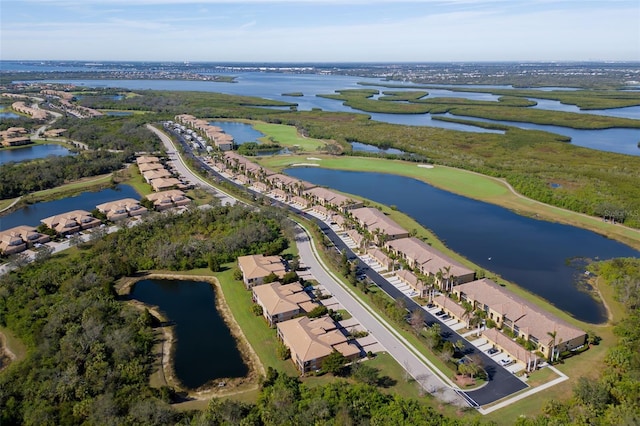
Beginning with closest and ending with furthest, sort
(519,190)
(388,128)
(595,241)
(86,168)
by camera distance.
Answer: (595,241) < (519,190) < (86,168) < (388,128)

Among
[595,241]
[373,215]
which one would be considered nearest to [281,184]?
[373,215]

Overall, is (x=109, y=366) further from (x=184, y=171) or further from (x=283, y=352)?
(x=184, y=171)

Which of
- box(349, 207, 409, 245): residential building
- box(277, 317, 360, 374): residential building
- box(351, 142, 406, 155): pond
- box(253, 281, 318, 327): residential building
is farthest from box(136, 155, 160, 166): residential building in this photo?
box(277, 317, 360, 374): residential building

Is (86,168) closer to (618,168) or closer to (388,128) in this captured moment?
(388,128)

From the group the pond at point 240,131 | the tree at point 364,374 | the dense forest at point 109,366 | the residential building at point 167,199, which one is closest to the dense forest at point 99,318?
the dense forest at point 109,366

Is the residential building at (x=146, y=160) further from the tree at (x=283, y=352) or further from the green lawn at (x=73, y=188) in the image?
the tree at (x=283, y=352)

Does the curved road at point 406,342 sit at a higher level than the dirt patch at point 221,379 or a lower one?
higher
